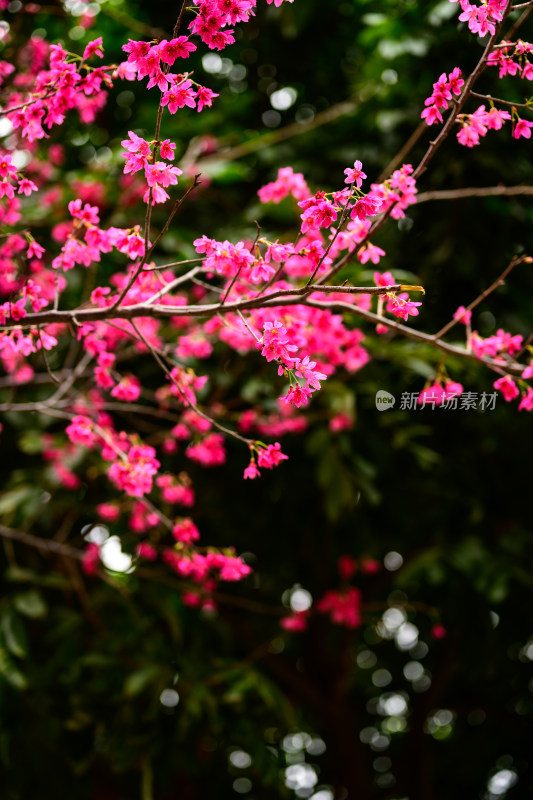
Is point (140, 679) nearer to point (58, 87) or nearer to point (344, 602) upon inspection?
point (344, 602)

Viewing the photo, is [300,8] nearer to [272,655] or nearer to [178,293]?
[178,293]

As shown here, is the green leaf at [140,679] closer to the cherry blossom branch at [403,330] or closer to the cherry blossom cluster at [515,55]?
the cherry blossom branch at [403,330]

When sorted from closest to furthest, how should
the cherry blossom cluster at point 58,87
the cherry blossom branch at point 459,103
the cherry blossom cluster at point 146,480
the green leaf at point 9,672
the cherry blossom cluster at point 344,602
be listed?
the cherry blossom branch at point 459,103
the cherry blossom cluster at point 58,87
the cherry blossom cluster at point 146,480
the green leaf at point 9,672
the cherry blossom cluster at point 344,602

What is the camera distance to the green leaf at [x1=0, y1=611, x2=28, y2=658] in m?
2.61

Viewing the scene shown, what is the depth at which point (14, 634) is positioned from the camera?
2.69 metres

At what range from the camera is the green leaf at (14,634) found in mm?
2607

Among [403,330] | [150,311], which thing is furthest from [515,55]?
[150,311]

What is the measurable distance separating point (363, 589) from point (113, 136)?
3.25m

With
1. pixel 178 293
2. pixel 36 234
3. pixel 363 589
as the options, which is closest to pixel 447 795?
pixel 363 589

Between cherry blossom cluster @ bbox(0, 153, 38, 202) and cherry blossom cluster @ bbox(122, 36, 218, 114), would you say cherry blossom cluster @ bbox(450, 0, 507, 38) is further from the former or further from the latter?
cherry blossom cluster @ bbox(0, 153, 38, 202)

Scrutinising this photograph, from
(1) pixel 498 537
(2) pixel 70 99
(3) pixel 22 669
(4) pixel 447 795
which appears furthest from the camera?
(4) pixel 447 795

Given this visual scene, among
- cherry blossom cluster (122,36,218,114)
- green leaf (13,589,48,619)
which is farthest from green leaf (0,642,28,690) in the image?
cherry blossom cluster (122,36,218,114)

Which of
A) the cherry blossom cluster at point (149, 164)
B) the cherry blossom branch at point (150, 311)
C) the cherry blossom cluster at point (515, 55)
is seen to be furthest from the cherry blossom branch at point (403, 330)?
the cherry blossom cluster at point (515, 55)

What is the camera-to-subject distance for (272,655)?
4.36 meters
